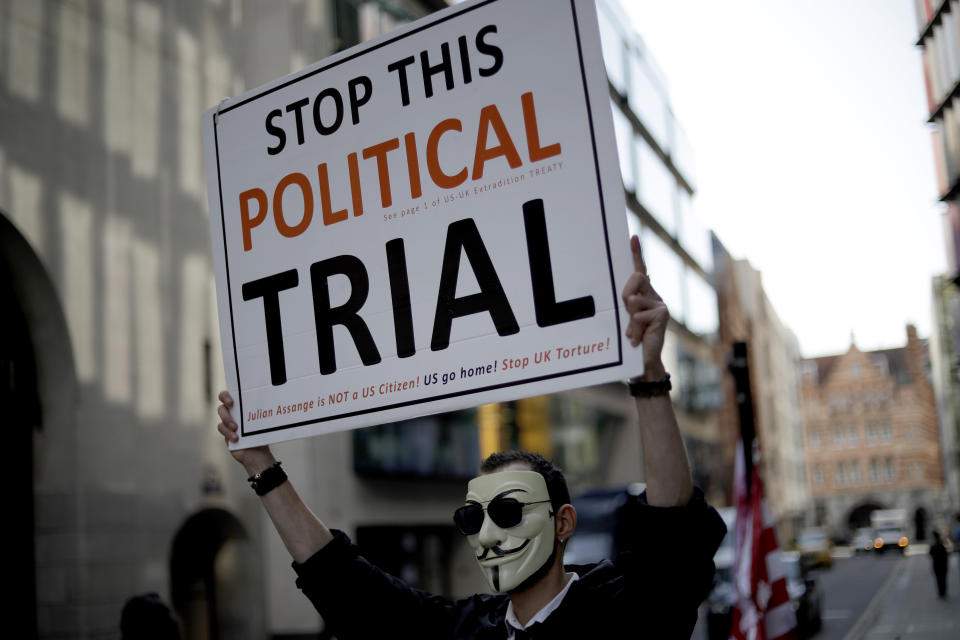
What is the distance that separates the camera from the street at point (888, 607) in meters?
19.9

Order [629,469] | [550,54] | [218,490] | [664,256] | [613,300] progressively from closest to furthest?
[613,300], [550,54], [218,490], [629,469], [664,256]

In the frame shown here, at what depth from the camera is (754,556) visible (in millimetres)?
8023

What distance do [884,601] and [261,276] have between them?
2840cm

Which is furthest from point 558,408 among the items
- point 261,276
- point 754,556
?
point 261,276

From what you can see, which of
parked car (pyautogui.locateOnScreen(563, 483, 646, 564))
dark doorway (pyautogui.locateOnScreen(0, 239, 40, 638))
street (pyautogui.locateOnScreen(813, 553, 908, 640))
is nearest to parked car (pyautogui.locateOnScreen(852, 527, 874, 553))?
street (pyautogui.locateOnScreen(813, 553, 908, 640))

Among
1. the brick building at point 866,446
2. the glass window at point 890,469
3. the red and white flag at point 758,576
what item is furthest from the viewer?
the glass window at point 890,469

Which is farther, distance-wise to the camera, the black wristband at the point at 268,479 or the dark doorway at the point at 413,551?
the dark doorway at the point at 413,551

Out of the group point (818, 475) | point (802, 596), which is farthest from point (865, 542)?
point (802, 596)

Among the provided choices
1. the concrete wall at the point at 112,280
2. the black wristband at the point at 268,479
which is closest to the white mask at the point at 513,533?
the black wristband at the point at 268,479

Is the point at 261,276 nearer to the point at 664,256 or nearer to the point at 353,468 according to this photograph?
the point at 353,468

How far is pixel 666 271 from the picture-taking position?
46.4 m

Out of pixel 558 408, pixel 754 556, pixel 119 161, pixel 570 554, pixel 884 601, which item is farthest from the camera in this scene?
pixel 558 408

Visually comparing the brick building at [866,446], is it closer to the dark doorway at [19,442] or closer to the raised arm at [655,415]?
the dark doorway at [19,442]

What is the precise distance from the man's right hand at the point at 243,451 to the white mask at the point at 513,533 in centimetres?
76
